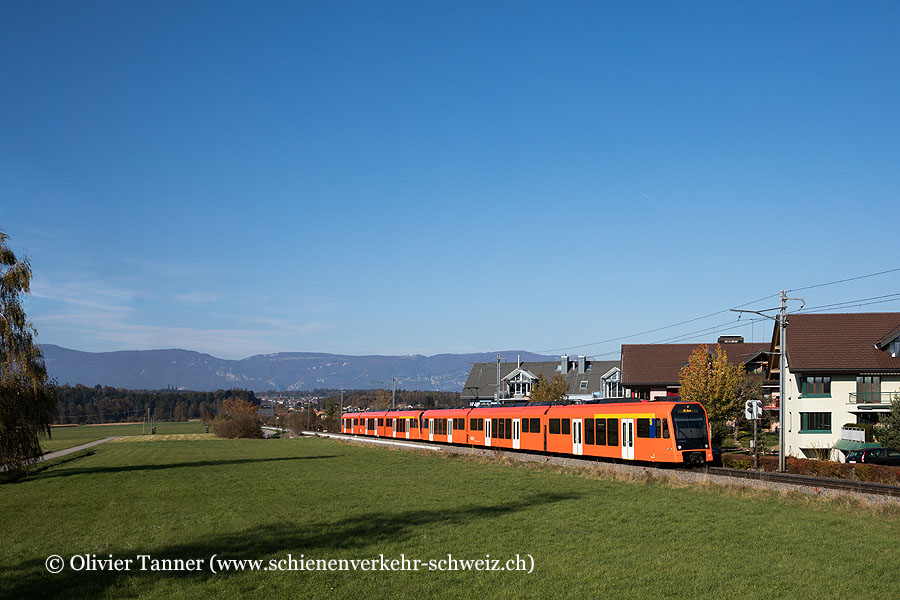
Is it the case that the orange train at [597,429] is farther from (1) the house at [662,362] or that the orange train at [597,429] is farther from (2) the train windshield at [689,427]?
(1) the house at [662,362]

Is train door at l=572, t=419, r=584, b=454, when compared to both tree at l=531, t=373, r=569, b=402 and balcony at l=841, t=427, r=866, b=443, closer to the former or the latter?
balcony at l=841, t=427, r=866, b=443

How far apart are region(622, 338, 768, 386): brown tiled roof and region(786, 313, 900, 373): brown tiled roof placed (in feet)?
41.4

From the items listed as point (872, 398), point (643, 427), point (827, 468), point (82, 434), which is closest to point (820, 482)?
point (827, 468)

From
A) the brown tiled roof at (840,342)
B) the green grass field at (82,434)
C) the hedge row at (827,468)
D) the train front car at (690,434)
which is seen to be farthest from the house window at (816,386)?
the green grass field at (82,434)

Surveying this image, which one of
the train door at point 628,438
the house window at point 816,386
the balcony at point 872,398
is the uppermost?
the house window at point 816,386

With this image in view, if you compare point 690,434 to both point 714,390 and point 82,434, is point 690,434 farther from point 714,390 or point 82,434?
point 82,434

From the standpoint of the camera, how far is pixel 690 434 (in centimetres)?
3228

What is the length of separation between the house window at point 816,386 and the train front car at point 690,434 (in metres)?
24.0

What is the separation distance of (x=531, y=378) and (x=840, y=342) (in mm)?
47218

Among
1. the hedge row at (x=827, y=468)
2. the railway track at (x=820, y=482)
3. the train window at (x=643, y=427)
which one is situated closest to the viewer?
the railway track at (x=820, y=482)

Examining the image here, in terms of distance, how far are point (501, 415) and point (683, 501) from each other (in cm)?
2561

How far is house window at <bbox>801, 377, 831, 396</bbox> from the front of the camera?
172 ft

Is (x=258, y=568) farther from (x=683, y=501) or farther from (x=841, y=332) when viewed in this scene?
(x=841, y=332)

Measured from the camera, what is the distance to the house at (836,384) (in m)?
51.0
